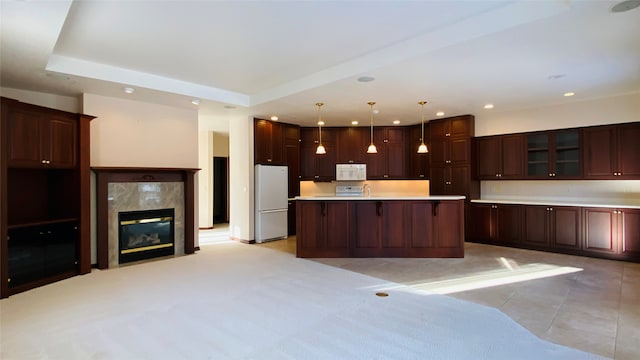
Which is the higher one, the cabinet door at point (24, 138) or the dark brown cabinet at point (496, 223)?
the cabinet door at point (24, 138)

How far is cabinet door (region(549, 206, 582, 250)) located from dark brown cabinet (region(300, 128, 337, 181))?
457 centimetres

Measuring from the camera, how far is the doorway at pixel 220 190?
10.8 metres

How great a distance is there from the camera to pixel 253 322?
315cm

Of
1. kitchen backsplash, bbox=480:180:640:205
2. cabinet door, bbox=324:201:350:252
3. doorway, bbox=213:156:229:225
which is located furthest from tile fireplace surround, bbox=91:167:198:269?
kitchen backsplash, bbox=480:180:640:205

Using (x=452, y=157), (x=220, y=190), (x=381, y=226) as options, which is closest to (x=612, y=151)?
(x=452, y=157)

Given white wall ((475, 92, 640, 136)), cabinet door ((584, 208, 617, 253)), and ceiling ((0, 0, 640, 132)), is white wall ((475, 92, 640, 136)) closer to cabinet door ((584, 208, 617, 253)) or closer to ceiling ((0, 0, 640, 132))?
ceiling ((0, 0, 640, 132))

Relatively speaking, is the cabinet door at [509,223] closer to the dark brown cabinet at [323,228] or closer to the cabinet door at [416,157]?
the cabinet door at [416,157]

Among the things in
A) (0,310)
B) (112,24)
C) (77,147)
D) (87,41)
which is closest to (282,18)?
(112,24)

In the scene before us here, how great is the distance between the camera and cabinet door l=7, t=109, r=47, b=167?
404 cm

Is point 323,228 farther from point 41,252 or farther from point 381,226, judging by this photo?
point 41,252

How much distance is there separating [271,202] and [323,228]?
6.52ft

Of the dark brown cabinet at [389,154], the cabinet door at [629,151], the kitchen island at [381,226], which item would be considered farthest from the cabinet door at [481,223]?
the cabinet door at [629,151]

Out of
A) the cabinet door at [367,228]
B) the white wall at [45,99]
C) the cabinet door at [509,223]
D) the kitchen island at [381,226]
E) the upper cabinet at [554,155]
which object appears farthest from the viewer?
the cabinet door at [509,223]

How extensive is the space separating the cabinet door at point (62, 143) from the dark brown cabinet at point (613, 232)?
8.03 meters
